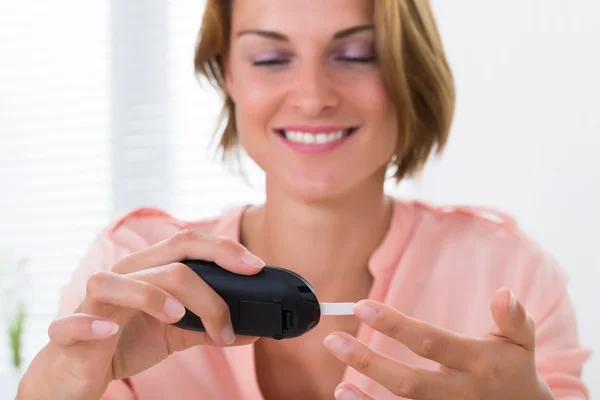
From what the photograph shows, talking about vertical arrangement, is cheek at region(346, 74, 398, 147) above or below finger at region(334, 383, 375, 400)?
above

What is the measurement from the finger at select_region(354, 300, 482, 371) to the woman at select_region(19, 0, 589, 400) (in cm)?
20

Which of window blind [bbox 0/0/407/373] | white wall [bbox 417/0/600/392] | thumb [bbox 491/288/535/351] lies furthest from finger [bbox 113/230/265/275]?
window blind [bbox 0/0/407/373]

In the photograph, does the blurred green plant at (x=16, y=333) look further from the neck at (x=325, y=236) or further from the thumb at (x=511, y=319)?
the thumb at (x=511, y=319)

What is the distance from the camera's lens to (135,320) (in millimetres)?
808

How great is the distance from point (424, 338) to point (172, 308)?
0.25 metres

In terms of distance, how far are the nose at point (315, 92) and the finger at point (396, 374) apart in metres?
0.39

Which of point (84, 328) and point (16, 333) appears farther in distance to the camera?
point (16, 333)

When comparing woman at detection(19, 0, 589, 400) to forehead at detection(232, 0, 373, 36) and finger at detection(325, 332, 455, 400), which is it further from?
finger at detection(325, 332, 455, 400)

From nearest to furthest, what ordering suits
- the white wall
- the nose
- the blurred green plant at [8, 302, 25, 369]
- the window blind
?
1. the nose
2. the white wall
3. the blurred green plant at [8, 302, 25, 369]
4. the window blind

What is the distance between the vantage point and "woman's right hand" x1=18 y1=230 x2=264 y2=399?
27.7 inches

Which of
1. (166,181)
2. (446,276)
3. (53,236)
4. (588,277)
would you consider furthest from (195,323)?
(53,236)

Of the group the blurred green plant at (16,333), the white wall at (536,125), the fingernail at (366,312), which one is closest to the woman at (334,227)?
the fingernail at (366,312)

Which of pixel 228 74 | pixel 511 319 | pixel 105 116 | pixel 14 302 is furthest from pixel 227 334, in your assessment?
pixel 105 116

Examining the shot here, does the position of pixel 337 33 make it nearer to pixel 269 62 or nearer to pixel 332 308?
pixel 269 62
